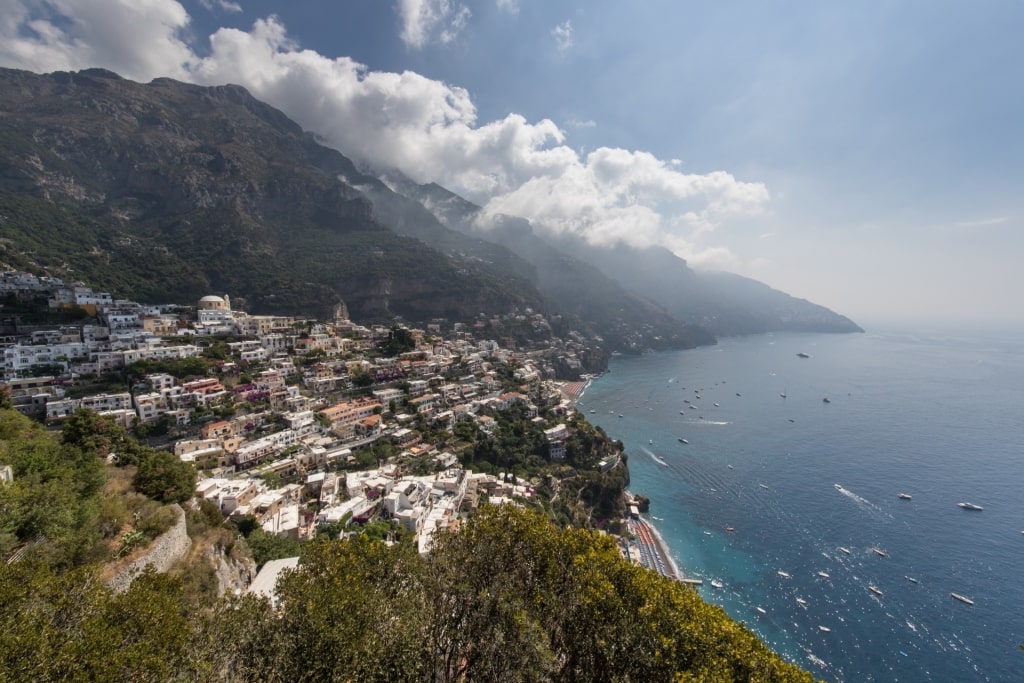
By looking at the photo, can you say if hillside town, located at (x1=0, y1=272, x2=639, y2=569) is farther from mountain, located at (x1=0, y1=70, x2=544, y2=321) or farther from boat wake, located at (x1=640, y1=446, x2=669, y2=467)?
mountain, located at (x1=0, y1=70, x2=544, y2=321)

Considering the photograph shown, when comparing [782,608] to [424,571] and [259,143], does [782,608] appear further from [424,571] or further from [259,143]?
[259,143]

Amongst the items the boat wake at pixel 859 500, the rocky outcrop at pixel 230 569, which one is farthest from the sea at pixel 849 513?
the rocky outcrop at pixel 230 569

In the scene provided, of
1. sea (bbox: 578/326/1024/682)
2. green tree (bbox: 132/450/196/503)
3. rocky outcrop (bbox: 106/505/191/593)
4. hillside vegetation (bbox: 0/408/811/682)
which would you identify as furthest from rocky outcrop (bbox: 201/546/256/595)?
sea (bbox: 578/326/1024/682)

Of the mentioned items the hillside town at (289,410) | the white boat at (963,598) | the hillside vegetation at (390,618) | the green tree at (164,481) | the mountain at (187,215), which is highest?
the mountain at (187,215)

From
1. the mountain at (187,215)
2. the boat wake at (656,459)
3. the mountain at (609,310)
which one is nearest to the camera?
the boat wake at (656,459)

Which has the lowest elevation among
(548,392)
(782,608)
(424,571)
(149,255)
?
(782,608)

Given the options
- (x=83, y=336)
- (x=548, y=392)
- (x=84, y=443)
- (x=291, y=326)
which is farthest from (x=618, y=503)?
(x=83, y=336)

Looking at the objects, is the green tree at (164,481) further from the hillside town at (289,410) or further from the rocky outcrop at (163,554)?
the hillside town at (289,410)
